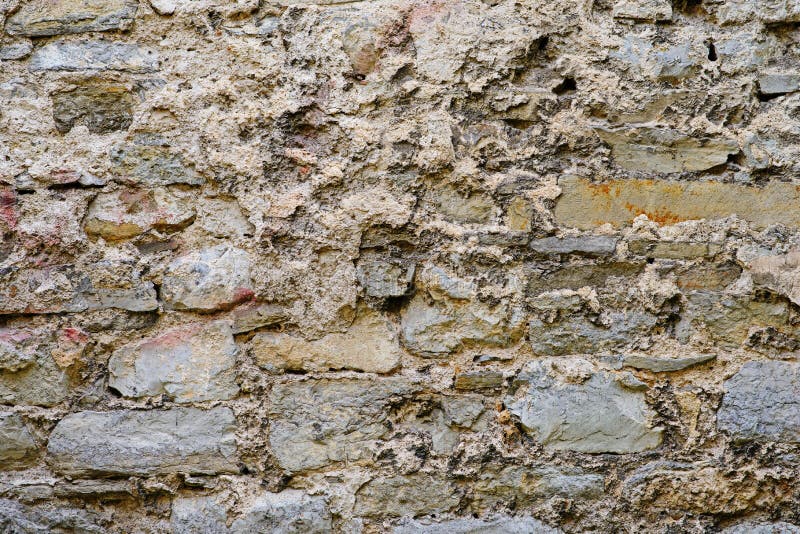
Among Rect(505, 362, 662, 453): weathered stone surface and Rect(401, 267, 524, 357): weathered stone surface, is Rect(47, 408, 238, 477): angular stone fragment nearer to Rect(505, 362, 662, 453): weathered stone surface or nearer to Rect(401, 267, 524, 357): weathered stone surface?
Rect(401, 267, 524, 357): weathered stone surface

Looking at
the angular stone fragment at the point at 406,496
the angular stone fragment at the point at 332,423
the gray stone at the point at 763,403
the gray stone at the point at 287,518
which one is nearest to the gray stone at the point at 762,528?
the gray stone at the point at 763,403

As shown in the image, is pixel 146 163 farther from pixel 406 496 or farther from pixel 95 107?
pixel 406 496

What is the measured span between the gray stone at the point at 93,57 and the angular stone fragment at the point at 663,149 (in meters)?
1.15

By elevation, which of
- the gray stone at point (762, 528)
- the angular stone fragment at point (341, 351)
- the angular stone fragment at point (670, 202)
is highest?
the angular stone fragment at point (670, 202)

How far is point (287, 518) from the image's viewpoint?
5.41ft

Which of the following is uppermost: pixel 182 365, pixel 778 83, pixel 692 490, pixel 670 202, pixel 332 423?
pixel 778 83

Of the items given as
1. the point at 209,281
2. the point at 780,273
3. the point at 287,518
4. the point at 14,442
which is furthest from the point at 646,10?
the point at 14,442

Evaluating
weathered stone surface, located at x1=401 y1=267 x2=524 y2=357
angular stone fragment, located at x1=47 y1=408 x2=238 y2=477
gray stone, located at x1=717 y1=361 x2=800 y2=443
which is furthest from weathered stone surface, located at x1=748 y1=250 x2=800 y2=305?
angular stone fragment, located at x1=47 y1=408 x2=238 y2=477

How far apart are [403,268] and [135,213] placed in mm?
684

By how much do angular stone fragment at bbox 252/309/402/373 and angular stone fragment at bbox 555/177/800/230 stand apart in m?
0.52

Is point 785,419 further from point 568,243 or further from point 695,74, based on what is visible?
point 695,74

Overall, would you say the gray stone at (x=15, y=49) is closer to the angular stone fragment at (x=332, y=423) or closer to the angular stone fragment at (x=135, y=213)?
the angular stone fragment at (x=135, y=213)

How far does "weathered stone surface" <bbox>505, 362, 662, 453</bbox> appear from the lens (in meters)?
1.65

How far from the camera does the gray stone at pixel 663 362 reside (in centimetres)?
164
